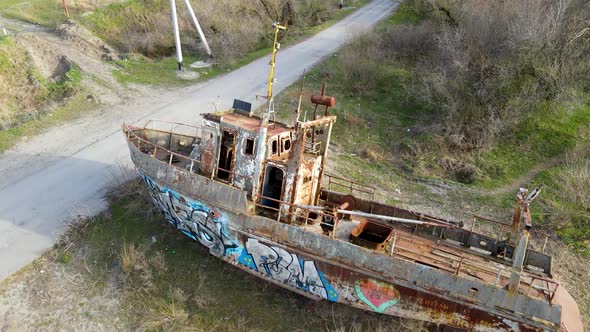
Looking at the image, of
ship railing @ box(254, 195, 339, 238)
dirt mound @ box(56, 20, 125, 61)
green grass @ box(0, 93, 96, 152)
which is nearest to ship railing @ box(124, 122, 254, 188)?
ship railing @ box(254, 195, 339, 238)

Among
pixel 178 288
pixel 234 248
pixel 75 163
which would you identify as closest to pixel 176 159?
pixel 234 248

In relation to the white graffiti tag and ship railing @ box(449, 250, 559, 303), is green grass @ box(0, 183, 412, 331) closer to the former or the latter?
the white graffiti tag

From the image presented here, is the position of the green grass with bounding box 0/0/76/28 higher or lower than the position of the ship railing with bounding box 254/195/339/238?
higher

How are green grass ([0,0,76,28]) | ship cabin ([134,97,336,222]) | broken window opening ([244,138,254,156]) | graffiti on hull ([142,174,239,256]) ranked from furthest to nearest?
green grass ([0,0,76,28]) → graffiti on hull ([142,174,239,256]) → broken window opening ([244,138,254,156]) → ship cabin ([134,97,336,222])

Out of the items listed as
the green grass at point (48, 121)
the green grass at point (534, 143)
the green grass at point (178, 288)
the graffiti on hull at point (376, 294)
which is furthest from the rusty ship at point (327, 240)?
the green grass at point (48, 121)

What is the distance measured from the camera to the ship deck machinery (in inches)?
311

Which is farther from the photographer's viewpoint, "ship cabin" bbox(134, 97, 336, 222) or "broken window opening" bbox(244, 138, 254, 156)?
"broken window opening" bbox(244, 138, 254, 156)

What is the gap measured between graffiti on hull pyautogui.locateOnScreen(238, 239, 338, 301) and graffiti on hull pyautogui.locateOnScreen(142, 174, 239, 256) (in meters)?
0.47

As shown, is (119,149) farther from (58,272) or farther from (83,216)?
(58,272)

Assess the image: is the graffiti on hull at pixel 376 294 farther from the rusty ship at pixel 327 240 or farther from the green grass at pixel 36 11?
the green grass at pixel 36 11

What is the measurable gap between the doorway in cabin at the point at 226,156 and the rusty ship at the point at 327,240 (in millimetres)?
29

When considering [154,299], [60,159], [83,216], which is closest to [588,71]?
[154,299]

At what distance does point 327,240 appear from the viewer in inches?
335

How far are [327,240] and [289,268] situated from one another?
106 cm
